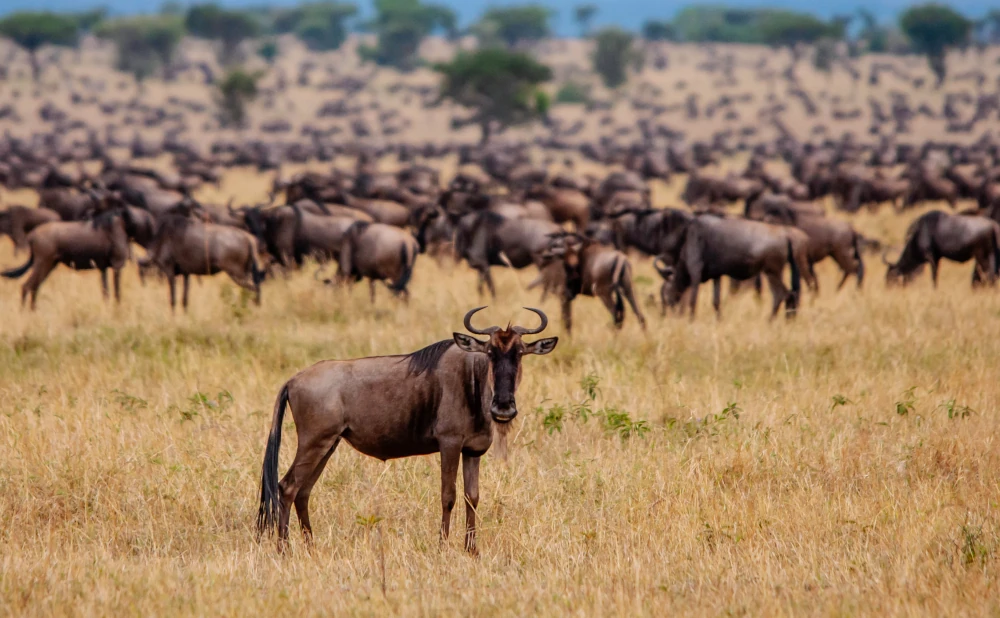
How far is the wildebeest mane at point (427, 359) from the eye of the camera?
19.5ft

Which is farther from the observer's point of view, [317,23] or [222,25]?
[317,23]

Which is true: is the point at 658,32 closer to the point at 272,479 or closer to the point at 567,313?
the point at 567,313

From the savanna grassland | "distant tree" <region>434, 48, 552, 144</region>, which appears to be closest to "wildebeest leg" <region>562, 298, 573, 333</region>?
the savanna grassland

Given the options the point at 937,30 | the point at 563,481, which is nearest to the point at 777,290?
the point at 563,481

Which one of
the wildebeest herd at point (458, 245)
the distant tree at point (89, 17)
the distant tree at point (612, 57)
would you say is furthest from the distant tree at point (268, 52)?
the wildebeest herd at point (458, 245)

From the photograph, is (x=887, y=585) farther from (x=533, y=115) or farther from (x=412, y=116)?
(x=412, y=116)

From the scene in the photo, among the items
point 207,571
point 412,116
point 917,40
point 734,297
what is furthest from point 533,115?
point 207,571

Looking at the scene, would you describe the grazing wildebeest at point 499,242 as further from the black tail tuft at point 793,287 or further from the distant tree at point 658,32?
the distant tree at point 658,32

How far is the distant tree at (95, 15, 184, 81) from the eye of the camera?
83.8 metres

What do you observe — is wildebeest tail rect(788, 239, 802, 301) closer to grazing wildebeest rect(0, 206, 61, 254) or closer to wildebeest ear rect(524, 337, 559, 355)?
wildebeest ear rect(524, 337, 559, 355)

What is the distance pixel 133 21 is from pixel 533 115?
42.0 metres

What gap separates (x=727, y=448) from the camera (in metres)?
7.48

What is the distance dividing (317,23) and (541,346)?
12099 centimetres

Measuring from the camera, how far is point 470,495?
5.97m
